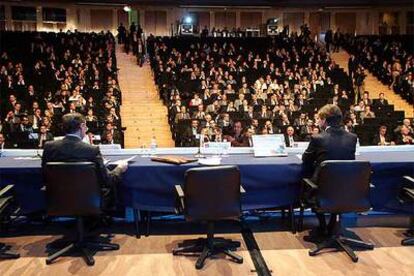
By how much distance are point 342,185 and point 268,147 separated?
3.63ft

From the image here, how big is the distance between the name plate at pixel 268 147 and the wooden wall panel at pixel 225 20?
2115 cm

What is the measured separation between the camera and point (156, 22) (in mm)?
25047

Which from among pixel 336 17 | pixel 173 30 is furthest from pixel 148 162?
pixel 336 17

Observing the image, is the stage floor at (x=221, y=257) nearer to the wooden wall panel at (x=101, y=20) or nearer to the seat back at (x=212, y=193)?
the seat back at (x=212, y=193)

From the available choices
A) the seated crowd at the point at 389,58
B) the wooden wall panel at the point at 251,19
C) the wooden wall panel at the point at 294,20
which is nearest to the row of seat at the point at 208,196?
the seated crowd at the point at 389,58

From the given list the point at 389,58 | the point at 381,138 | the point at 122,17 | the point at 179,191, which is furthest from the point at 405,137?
the point at 122,17

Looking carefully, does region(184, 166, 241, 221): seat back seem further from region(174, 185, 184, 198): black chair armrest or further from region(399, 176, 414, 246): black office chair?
region(399, 176, 414, 246): black office chair

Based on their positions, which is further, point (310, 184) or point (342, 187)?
point (310, 184)

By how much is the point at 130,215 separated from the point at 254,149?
146 cm

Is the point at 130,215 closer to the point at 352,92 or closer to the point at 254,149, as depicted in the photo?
the point at 254,149

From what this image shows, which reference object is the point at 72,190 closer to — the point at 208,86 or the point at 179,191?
the point at 179,191

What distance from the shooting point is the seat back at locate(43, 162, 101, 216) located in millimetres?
4035

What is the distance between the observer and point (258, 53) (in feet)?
61.1

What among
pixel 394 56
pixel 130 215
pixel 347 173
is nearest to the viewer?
pixel 347 173
